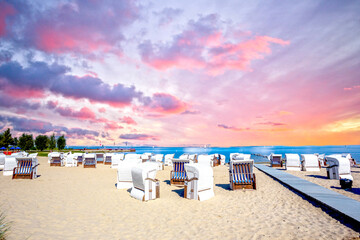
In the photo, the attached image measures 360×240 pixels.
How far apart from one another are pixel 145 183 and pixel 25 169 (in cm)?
1093

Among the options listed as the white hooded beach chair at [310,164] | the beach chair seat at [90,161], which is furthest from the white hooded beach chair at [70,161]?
the white hooded beach chair at [310,164]

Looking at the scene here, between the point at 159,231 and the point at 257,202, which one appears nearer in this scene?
the point at 159,231

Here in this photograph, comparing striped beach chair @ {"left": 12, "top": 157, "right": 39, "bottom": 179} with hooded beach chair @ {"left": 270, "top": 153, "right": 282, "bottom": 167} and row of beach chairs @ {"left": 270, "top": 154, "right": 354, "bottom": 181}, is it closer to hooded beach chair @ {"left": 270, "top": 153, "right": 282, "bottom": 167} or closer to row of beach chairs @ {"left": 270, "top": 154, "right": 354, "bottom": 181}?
row of beach chairs @ {"left": 270, "top": 154, "right": 354, "bottom": 181}

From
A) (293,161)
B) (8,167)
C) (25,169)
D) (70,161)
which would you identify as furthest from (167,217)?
(70,161)

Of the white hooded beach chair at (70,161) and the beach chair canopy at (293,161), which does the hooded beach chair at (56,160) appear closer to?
the white hooded beach chair at (70,161)

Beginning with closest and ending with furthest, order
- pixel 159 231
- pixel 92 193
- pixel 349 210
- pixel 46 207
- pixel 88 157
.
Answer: pixel 159 231, pixel 349 210, pixel 46 207, pixel 92 193, pixel 88 157

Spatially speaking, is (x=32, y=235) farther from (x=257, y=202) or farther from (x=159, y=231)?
(x=257, y=202)

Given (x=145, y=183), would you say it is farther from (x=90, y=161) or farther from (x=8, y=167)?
(x=90, y=161)

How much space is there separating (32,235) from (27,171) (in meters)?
11.5

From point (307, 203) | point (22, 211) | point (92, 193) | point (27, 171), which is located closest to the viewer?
point (22, 211)

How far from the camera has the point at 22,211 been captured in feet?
23.4

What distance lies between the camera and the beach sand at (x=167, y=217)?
17.4 ft

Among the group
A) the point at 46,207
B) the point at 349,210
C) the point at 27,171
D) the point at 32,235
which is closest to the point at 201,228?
the point at 32,235

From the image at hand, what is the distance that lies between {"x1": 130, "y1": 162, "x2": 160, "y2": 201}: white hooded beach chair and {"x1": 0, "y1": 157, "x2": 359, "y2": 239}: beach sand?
345 millimetres
